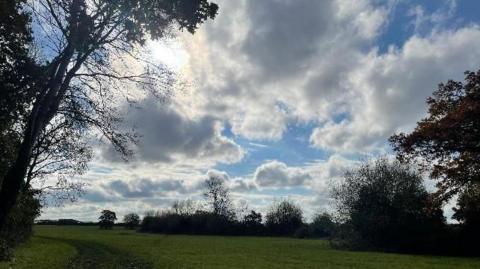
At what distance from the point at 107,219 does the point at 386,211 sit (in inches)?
5568

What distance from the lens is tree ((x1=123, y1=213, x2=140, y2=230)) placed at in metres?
183

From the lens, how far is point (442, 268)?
36.4m

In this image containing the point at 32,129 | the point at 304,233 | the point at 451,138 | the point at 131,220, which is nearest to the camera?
the point at 32,129

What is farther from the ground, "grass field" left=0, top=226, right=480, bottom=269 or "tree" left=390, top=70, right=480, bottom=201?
"tree" left=390, top=70, right=480, bottom=201

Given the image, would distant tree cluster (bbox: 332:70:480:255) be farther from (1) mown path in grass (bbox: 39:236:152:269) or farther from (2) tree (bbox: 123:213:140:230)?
(2) tree (bbox: 123:213:140:230)

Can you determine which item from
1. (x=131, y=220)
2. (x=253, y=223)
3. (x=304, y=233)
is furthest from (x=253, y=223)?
(x=131, y=220)

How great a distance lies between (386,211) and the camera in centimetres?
6619

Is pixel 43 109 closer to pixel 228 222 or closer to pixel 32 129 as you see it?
pixel 32 129

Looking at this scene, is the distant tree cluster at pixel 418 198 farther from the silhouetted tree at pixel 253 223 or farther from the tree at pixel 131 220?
the tree at pixel 131 220

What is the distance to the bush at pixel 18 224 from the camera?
3312cm

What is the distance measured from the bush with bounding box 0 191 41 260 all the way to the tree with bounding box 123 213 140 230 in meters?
130

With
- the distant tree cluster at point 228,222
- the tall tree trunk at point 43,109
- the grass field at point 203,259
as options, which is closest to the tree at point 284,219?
the distant tree cluster at point 228,222

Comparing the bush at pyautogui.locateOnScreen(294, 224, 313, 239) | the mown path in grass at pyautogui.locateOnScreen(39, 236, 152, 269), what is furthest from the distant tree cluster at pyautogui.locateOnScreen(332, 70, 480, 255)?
the bush at pyautogui.locateOnScreen(294, 224, 313, 239)

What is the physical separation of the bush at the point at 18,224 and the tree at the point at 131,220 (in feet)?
428
